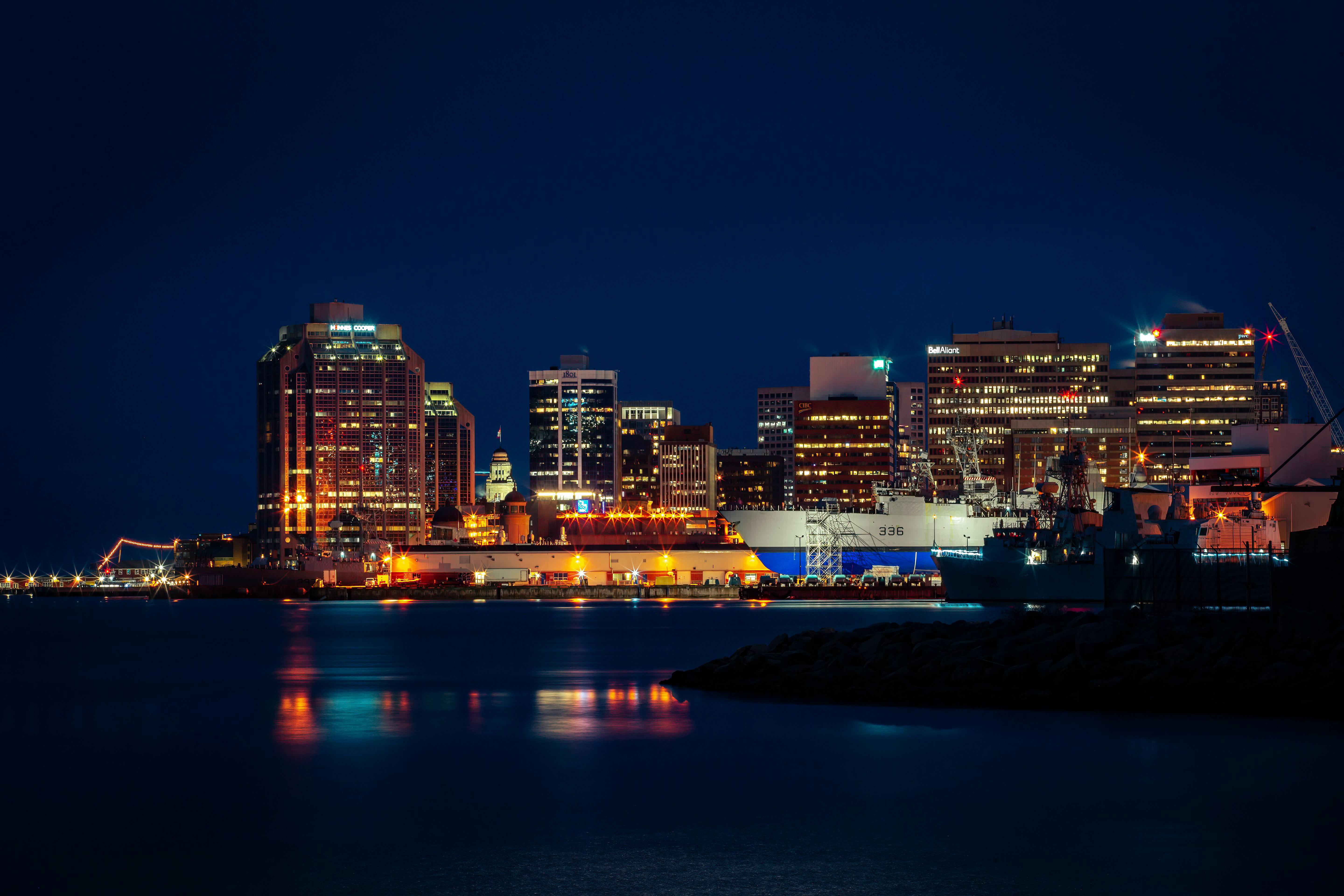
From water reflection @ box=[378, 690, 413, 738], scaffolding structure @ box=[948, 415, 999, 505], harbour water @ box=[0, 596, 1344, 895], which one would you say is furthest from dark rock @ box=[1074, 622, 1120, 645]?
scaffolding structure @ box=[948, 415, 999, 505]

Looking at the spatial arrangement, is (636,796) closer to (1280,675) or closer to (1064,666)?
(1064,666)

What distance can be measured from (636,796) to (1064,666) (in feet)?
51.6

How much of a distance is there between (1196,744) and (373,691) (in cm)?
2663

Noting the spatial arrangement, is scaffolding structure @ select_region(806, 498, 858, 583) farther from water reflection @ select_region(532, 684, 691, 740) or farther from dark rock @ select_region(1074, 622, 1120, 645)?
dark rock @ select_region(1074, 622, 1120, 645)

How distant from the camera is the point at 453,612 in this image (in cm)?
12494

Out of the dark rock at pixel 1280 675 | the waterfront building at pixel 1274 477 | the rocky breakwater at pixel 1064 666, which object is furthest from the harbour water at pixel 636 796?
the waterfront building at pixel 1274 477

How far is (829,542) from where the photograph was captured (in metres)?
146

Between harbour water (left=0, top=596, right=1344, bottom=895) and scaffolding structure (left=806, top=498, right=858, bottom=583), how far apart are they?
9775 centimetres

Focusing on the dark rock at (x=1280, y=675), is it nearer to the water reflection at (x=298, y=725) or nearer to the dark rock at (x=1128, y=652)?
the dark rock at (x=1128, y=652)

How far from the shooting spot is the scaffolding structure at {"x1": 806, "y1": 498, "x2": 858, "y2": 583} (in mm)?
143625

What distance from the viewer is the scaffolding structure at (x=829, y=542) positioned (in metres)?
144

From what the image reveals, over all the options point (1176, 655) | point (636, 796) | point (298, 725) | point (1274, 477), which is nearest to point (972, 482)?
point (1274, 477)

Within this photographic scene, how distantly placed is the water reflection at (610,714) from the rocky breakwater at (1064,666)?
6.91 ft

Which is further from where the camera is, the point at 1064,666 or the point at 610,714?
the point at 610,714
